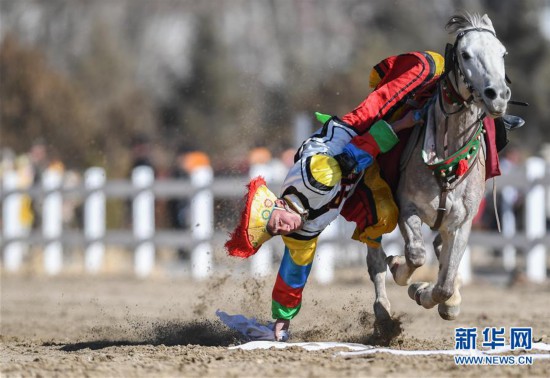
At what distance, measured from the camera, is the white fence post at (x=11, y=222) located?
16.5 m

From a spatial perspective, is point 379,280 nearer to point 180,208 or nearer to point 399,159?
point 399,159

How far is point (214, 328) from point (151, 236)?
7760 millimetres

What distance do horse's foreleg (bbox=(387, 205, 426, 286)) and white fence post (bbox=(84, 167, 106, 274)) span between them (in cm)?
936

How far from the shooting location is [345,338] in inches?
285

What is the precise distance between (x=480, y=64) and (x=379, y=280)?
203 cm

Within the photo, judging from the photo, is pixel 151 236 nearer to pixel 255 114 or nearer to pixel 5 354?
pixel 255 114

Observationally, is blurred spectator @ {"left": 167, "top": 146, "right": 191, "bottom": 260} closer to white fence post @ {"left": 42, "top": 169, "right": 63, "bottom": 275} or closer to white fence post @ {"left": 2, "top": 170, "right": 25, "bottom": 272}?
white fence post @ {"left": 42, "top": 169, "right": 63, "bottom": 275}

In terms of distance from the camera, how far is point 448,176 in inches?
250

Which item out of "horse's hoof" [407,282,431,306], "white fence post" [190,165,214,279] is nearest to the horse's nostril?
"horse's hoof" [407,282,431,306]

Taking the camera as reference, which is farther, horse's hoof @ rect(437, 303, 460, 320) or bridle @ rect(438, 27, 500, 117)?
horse's hoof @ rect(437, 303, 460, 320)

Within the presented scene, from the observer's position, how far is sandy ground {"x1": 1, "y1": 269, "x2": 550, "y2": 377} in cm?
549

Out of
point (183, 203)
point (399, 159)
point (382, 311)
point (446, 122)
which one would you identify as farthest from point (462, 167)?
point (183, 203)

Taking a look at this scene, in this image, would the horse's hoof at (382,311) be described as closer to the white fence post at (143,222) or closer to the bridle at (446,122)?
the bridle at (446,122)

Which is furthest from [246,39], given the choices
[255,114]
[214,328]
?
[214,328]
